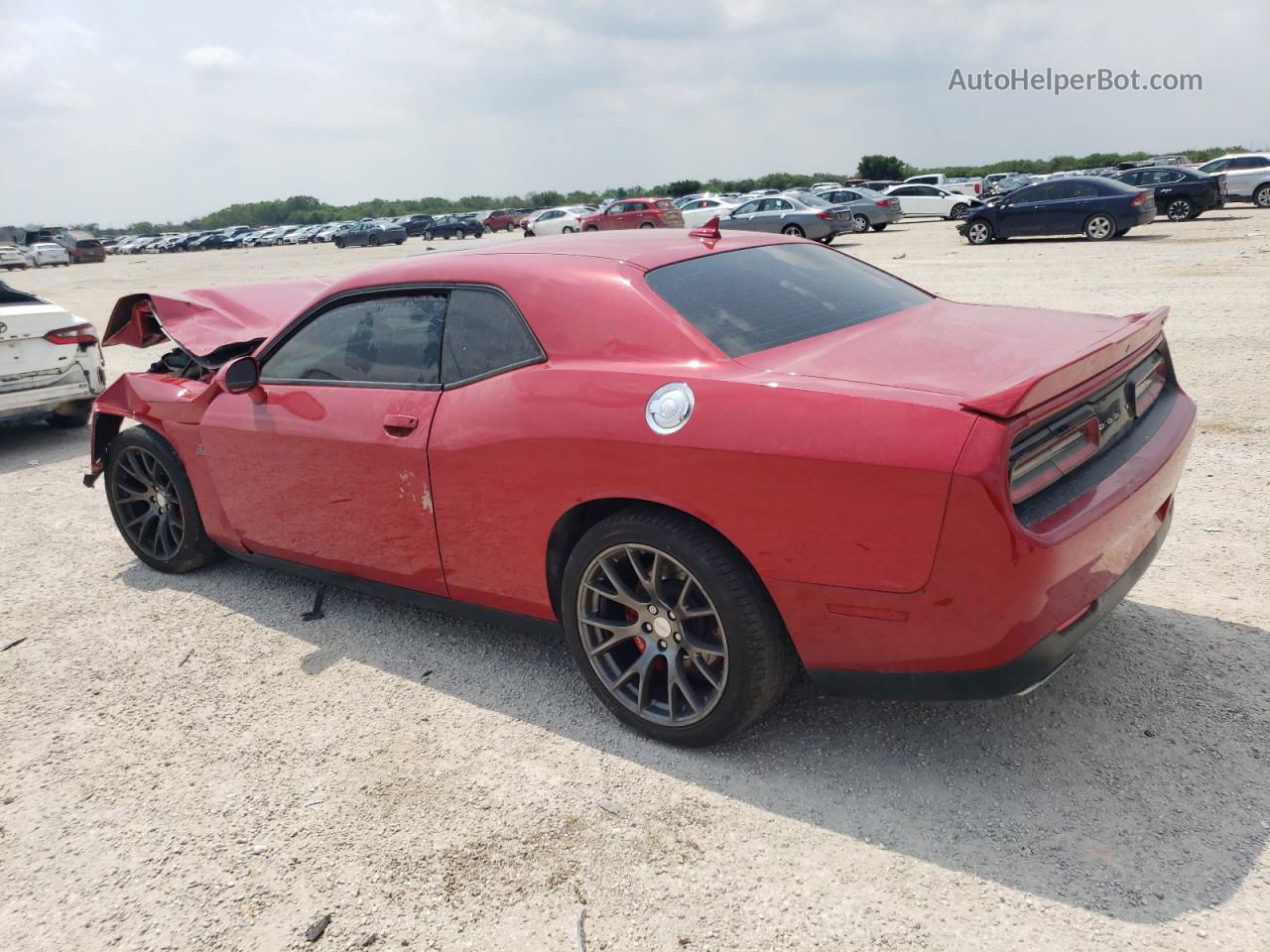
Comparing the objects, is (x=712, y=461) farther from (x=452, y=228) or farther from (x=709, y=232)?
(x=452, y=228)

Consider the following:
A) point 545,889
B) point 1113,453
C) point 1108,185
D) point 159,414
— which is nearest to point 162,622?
point 159,414

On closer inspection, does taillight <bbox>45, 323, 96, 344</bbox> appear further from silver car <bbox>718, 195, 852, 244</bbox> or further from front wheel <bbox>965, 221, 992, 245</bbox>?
front wheel <bbox>965, 221, 992, 245</bbox>

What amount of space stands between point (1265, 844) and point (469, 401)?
2.66 meters

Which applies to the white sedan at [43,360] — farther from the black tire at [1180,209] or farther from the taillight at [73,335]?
the black tire at [1180,209]

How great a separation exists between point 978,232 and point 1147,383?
20.3m

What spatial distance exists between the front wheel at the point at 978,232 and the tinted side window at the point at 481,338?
2073 centimetres

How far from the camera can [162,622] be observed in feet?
14.4

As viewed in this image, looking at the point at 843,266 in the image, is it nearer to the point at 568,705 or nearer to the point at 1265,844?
the point at 568,705

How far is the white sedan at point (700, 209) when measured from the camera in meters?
33.0

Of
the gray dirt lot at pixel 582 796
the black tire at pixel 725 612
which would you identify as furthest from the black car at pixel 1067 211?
the black tire at pixel 725 612

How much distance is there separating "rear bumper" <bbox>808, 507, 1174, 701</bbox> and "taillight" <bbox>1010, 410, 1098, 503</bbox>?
0.39m

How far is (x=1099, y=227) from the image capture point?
2012cm

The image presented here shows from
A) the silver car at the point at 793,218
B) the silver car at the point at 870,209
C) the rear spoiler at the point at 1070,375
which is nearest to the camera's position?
the rear spoiler at the point at 1070,375

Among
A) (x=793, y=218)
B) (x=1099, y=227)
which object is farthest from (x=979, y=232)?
(x=793, y=218)
